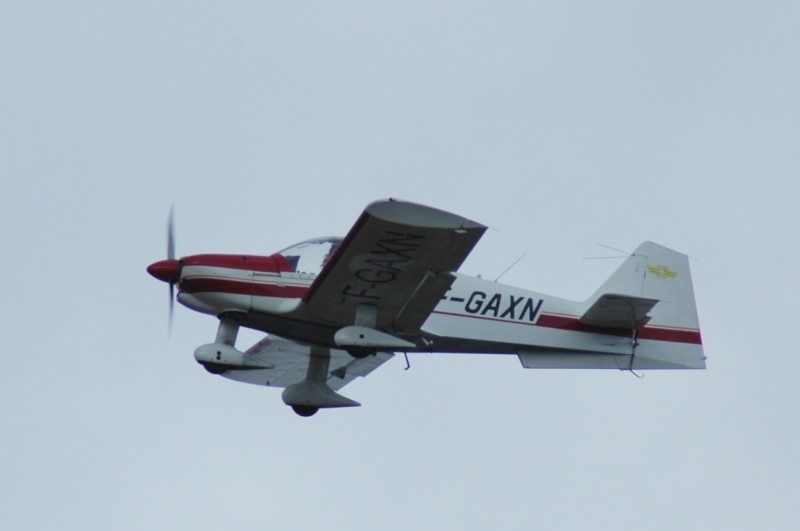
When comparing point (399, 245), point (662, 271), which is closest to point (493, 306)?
point (399, 245)

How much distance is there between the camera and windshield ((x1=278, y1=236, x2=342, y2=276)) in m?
16.9

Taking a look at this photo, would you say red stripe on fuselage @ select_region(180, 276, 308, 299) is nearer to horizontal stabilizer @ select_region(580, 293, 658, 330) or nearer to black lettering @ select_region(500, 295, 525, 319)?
black lettering @ select_region(500, 295, 525, 319)

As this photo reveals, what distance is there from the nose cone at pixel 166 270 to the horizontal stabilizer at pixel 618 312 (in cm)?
564

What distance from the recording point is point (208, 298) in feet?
54.3

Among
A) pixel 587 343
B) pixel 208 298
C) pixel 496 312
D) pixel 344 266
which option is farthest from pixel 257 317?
pixel 587 343

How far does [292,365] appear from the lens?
765 inches

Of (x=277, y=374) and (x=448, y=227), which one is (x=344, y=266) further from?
(x=277, y=374)

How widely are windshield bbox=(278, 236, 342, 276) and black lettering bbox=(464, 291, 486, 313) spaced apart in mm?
1987

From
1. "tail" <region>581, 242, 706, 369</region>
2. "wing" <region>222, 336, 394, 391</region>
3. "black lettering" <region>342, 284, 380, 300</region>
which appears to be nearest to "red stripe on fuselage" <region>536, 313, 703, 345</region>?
"tail" <region>581, 242, 706, 369</region>

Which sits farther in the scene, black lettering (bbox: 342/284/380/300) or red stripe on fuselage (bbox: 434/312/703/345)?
red stripe on fuselage (bbox: 434/312/703/345)

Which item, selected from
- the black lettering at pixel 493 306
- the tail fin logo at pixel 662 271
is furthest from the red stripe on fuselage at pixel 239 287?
the tail fin logo at pixel 662 271

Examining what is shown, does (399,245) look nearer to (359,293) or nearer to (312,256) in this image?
(359,293)

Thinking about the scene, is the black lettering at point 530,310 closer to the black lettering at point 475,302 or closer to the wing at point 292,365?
the black lettering at point 475,302

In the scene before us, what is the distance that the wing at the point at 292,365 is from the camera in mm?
19053
